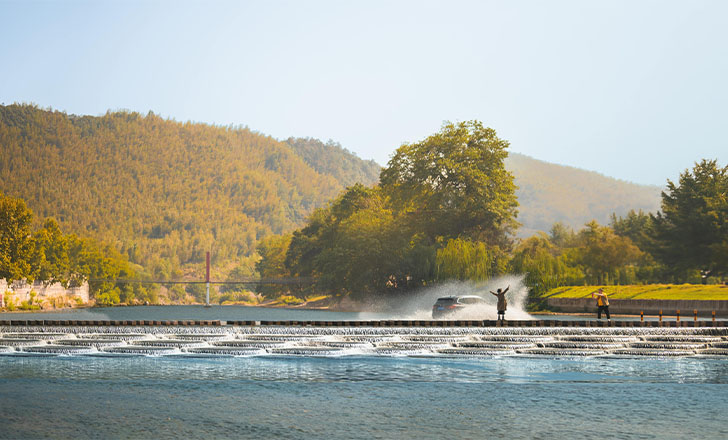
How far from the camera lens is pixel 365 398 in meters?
20.8

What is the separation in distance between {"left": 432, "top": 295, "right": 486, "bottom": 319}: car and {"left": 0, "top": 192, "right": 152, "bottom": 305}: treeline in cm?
7220

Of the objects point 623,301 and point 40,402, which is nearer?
point 40,402

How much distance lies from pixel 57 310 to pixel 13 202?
3247cm

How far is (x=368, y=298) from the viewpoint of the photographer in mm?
95125

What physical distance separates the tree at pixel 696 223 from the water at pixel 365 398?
53.0 m

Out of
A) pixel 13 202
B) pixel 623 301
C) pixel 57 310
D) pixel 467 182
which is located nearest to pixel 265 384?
pixel 623 301

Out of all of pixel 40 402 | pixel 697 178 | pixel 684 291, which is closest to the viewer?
pixel 40 402

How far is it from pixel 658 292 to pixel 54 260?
9789 centimetres

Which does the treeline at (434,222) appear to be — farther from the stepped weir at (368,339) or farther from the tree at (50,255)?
the tree at (50,255)

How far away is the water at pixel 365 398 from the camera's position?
17.0 m

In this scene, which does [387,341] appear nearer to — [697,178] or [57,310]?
[697,178]

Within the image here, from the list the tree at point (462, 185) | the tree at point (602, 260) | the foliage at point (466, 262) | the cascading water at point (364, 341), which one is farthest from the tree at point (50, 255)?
the cascading water at point (364, 341)

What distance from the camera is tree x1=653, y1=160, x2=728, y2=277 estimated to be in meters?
77.4

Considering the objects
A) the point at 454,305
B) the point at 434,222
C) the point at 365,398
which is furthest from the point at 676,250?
the point at 365,398
